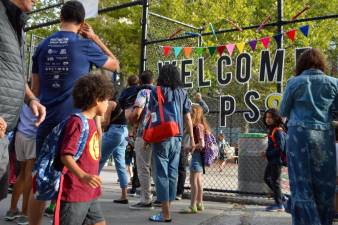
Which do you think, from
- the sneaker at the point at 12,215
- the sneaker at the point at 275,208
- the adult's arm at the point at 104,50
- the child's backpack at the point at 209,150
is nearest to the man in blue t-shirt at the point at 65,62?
the adult's arm at the point at 104,50

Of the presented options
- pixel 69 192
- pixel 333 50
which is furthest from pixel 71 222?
pixel 333 50

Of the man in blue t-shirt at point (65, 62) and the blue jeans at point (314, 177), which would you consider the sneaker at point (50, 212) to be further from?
the blue jeans at point (314, 177)

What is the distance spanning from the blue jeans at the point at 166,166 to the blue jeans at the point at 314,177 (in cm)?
179

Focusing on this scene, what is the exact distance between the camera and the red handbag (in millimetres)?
5953

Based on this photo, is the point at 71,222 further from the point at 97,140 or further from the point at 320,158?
the point at 320,158

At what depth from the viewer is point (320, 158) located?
14.6ft

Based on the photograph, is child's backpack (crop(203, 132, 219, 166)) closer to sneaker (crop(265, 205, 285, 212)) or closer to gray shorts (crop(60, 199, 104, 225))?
sneaker (crop(265, 205, 285, 212))

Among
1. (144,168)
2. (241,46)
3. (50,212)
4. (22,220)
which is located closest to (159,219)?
(144,168)

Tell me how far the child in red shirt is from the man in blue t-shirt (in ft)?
1.74

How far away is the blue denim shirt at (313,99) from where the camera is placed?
4.51 metres

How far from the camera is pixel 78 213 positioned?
3.38 meters

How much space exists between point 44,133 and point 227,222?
113 inches

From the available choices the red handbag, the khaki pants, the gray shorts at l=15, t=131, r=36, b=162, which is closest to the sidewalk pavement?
the khaki pants

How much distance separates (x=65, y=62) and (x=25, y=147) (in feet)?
6.13
